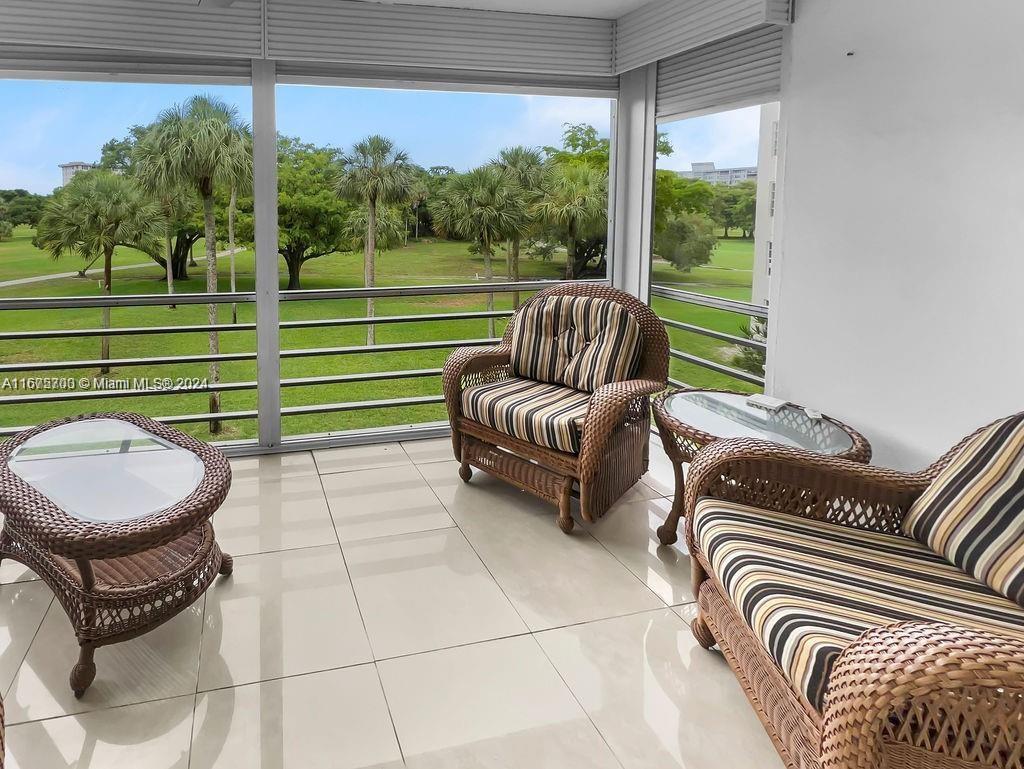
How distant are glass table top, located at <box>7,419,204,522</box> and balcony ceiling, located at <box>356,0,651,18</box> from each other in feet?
8.30

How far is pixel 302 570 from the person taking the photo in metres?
2.92

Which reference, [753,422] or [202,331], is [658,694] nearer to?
[753,422]

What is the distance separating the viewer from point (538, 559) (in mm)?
3033

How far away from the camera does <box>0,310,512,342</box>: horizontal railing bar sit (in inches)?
164

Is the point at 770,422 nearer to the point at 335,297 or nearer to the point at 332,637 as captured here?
the point at 332,637

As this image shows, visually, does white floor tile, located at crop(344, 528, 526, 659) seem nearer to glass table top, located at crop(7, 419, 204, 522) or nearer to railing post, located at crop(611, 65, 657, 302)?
glass table top, located at crop(7, 419, 204, 522)

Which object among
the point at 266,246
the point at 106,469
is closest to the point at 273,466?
the point at 266,246

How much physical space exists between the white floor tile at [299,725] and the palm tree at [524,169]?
3.74 meters

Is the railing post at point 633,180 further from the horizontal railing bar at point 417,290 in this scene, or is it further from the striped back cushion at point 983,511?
the striped back cushion at point 983,511

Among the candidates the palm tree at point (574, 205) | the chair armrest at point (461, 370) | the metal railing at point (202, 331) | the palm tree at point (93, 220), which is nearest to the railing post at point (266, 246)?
the metal railing at point (202, 331)

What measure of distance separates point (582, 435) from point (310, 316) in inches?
181

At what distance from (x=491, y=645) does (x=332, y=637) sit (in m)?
0.50

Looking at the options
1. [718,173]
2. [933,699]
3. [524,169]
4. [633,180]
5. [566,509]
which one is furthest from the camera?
[524,169]

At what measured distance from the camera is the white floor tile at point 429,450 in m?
4.23
